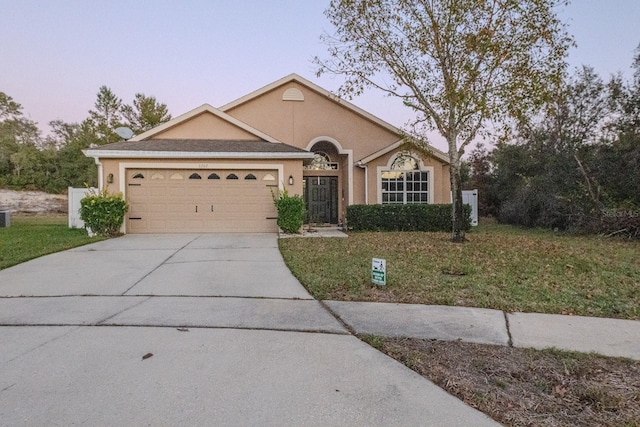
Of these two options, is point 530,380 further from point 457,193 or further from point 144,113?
point 144,113

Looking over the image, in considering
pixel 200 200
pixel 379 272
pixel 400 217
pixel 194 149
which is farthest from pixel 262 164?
pixel 379 272

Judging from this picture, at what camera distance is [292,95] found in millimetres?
15781

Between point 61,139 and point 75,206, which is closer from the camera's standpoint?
point 75,206

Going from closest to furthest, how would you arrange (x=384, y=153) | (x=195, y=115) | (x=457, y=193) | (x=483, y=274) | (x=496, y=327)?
(x=496, y=327) < (x=483, y=274) < (x=457, y=193) < (x=195, y=115) < (x=384, y=153)

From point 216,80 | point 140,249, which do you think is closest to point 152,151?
point 140,249

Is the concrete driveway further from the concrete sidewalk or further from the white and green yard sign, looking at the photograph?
the white and green yard sign

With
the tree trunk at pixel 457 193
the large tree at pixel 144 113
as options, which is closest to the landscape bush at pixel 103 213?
the tree trunk at pixel 457 193

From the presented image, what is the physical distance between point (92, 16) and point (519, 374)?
1504 centimetres

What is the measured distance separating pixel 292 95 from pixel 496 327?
1369 centimetres

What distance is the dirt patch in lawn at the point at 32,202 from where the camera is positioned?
25.5 m

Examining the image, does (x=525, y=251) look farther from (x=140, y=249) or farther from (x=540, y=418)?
(x=140, y=249)

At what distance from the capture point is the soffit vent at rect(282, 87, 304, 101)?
15.8 m

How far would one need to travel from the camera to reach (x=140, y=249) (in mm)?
8945

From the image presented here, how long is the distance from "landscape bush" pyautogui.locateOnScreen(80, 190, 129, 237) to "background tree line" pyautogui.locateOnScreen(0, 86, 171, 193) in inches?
669
